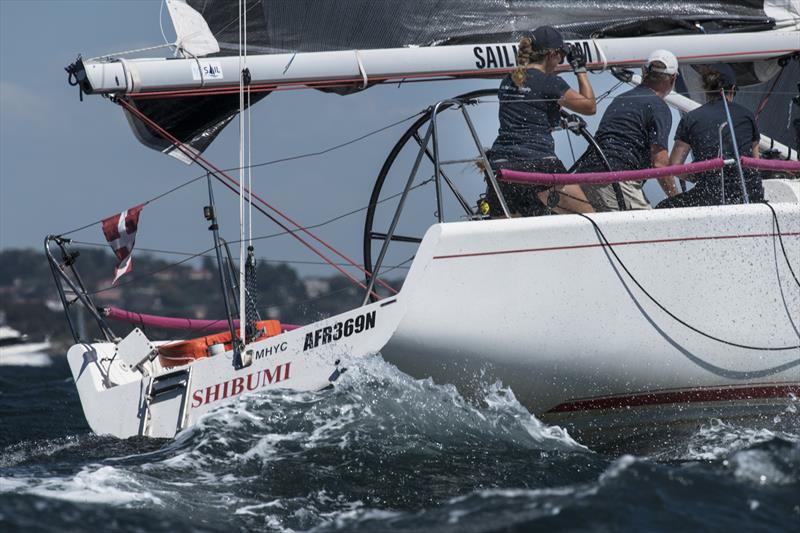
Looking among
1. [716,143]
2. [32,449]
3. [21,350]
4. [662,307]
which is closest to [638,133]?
[716,143]

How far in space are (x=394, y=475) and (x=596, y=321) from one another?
3.63ft

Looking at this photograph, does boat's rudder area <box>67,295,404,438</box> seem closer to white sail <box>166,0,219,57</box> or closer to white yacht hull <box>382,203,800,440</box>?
white yacht hull <box>382,203,800,440</box>

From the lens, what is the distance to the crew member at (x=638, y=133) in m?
5.66

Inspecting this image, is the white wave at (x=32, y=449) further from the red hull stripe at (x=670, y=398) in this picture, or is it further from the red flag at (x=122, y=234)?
the red hull stripe at (x=670, y=398)

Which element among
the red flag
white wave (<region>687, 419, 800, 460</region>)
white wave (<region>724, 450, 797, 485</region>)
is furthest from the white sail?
white wave (<region>724, 450, 797, 485</region>)

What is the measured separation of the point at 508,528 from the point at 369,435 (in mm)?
1437

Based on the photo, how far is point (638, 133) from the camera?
18.9 ft

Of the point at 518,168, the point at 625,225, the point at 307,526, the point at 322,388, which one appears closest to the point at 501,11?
the point at 518,168

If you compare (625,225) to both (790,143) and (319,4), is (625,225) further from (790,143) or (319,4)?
(790,143)

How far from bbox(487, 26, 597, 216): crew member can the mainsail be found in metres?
0.88

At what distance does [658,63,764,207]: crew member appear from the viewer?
548cm

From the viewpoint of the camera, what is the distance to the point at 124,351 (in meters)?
6.46

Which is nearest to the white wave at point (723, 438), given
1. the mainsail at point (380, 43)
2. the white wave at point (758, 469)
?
the white wave at point (758, 469)

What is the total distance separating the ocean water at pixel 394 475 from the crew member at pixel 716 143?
1009mm
